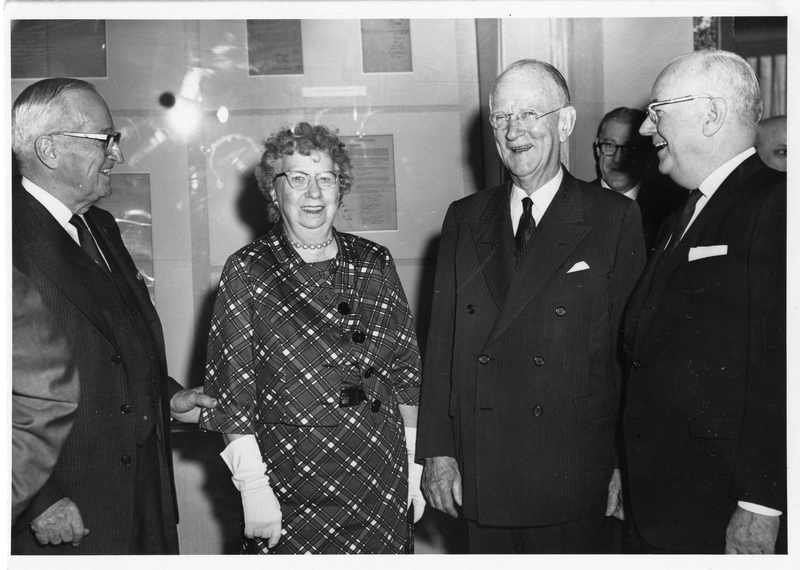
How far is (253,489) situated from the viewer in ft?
6.93

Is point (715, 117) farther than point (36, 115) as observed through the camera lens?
No

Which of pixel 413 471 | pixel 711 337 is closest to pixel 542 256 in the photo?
pixel 711 337

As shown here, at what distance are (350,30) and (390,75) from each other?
9.5 inches

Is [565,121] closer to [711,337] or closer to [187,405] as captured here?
[711,337]

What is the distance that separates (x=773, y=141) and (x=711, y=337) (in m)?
1.33

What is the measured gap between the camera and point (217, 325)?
7.07 ft

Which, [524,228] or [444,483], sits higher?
[524,228]

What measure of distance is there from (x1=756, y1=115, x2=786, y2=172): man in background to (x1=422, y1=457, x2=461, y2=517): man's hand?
174cm

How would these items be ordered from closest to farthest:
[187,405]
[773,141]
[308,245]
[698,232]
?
[698,232] < [308,245] < [187,405] < [773,141]

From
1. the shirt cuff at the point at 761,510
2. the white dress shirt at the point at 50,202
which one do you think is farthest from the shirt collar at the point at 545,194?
the white dress shirt at the point at 50,202

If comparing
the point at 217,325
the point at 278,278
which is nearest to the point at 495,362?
the point at 278,278

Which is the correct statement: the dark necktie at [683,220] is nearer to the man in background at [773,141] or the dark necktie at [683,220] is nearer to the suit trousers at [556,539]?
the suit trousers at [556,539]

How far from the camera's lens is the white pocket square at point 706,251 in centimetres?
196

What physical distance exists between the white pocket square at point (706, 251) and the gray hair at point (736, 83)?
14.6 inches
